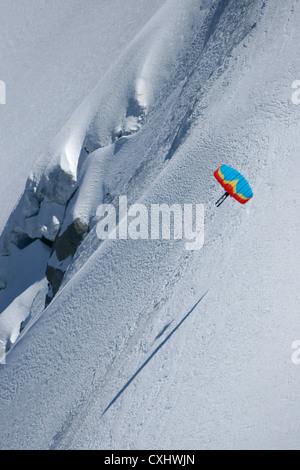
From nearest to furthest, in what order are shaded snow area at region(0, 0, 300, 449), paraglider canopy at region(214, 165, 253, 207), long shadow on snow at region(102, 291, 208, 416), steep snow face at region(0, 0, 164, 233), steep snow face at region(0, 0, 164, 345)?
shaded snow area at region(0, 0, 300, 449), paraglider canopy at region(214, 165, 253, 207), long shadow on snow at region(102, 291, 208, 416), steep snow face at region(0, 0, 164, 345), steep snow face at region(0, 0, 164, 233)

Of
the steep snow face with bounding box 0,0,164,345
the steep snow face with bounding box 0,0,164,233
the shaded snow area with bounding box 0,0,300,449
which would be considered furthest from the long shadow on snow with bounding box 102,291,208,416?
the steep snow face with bounding box 0,0,164,233

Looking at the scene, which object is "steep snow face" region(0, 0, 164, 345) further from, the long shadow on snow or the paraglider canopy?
the paraglider canopy

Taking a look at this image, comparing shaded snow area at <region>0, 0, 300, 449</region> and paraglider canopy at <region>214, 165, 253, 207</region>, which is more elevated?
paraglider canopy at <region>214, 165, 253, 207</region>

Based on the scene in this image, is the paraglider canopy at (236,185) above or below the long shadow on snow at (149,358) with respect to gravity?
above

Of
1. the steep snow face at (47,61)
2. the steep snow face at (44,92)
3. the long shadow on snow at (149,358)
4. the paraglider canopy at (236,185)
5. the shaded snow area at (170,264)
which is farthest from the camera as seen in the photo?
the steep snow face at (47,61)

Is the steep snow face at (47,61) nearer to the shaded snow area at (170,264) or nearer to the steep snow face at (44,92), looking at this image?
the steep snow face at (44,92)

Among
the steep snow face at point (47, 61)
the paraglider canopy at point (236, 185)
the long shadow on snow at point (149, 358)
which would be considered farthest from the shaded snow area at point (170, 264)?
the steep snow face at point (47, 61)

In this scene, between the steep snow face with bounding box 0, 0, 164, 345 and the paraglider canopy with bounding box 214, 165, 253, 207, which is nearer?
the paraglider canopy with bounding box 214, 165, 253, 207

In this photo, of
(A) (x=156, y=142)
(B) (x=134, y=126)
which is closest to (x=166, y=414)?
(A) (x=156, y=142)

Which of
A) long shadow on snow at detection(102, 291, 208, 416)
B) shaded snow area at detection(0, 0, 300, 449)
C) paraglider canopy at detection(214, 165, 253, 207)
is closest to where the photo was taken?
shaded snow area at detection(0, 0, 300, 449)

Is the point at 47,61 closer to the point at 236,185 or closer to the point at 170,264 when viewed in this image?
the point at 170,264
